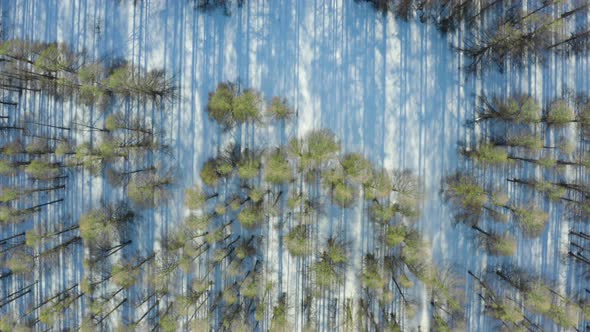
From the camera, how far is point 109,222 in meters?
11.4

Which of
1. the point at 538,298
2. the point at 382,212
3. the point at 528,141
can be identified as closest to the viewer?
the point at 538,298

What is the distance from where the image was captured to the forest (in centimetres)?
1134

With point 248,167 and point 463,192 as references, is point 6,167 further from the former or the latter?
point 463,192

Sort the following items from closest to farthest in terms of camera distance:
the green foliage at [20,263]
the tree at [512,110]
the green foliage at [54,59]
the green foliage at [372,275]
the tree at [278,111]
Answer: the tree at [512,110], the green foliage at [372,275], the green foliage at [54,59], the tree at [278,111], the green foliage at [20,263]

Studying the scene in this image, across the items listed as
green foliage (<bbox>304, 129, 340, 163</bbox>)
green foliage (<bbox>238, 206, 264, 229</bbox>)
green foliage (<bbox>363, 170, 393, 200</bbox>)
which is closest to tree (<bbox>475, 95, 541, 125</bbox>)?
green foliage (<bbox>363, 170, 393, 200</bbox>)

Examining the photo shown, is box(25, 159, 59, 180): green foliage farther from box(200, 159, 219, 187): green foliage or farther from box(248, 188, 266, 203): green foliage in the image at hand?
box(248, 188, 266, 203): green foliage

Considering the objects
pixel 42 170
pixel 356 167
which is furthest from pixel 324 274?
pixel 42 170

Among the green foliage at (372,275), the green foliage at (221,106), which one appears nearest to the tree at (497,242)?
the green foliage at (372,275)

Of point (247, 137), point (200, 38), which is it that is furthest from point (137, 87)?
point (247, 137)

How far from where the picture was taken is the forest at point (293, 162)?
11344 millimetres

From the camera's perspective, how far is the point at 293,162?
1148cm

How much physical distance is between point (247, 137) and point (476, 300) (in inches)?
354

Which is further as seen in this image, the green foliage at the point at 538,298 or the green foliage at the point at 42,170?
the green foliage at the point at 42,170

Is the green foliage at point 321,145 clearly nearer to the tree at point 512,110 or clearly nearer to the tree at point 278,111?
the tree at point 278,111
